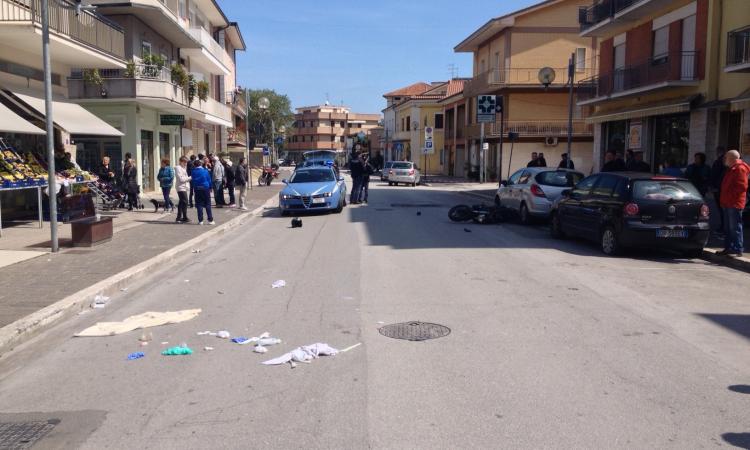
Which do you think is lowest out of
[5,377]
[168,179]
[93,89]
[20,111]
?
[5,377]

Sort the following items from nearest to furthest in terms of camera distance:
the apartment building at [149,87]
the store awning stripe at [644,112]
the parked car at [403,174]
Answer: the store awning stripe at [644,112]
the apartment building at [149,87]
the parked car at [403,174]

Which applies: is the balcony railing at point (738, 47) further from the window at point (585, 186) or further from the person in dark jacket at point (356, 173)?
the person in dark jacket at point (356, 173)

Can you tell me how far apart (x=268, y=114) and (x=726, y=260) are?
317 ft

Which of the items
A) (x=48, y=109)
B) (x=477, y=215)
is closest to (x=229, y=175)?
(x=477, y=215)

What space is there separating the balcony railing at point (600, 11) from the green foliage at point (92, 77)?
63.8 feet

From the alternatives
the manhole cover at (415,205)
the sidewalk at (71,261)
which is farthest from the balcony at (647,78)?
the sidewalk at (71,261)

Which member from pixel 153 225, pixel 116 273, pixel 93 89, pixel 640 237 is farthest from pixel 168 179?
pixel 640 237

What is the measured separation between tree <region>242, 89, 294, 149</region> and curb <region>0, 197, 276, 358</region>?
90.1 m

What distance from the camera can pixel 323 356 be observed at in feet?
19.2

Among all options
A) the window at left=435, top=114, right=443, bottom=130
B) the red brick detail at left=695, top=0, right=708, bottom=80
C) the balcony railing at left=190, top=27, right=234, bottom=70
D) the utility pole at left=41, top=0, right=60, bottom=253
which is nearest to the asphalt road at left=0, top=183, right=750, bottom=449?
the utility pole at left=41, top=0, right=60, bottom=253

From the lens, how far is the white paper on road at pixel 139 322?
680 centimetres

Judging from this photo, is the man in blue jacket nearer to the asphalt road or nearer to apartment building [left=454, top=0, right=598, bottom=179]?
the asphalt road

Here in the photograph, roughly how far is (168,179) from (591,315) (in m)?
15.4

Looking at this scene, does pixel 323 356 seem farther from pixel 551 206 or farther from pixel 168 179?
pixel 168 179
